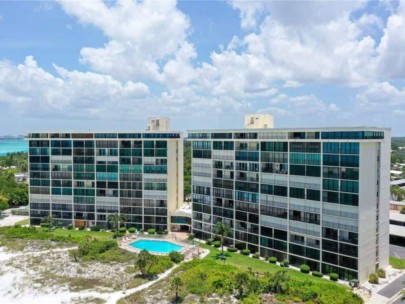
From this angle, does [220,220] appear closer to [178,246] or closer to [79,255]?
[178,246]

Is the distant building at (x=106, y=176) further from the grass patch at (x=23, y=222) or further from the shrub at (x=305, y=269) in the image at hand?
the shrub at (x=305, y=269)

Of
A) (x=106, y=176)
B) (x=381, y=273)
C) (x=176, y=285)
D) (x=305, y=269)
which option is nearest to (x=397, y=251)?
(x=381, y=273)

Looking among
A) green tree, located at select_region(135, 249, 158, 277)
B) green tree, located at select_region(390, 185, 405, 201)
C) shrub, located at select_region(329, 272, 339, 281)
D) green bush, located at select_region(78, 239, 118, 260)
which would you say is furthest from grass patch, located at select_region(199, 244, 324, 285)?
green tree, located at select_region(390, 185, 405, 201)

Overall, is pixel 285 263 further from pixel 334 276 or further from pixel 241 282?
pixel 241 282

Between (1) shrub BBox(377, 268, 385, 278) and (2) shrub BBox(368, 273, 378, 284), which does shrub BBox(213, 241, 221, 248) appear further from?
(1) shrub BBox(377, 268, 385, 278)

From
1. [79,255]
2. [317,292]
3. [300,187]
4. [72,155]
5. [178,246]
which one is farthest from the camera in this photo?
[72,155]

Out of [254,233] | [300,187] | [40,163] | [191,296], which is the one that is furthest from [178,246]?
[40,163]
